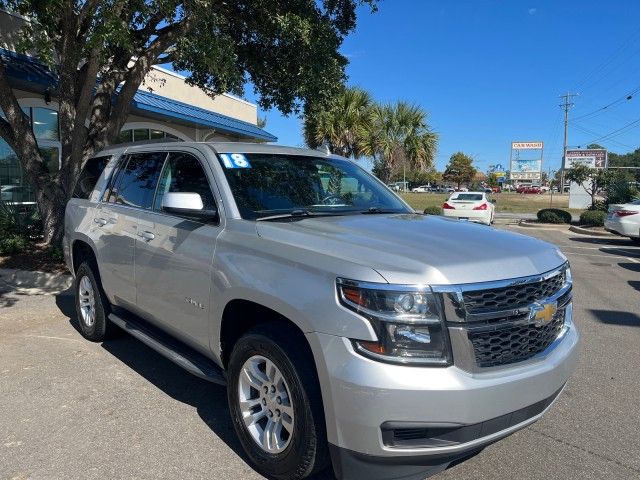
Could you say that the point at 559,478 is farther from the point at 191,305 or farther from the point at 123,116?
the point at 123,116

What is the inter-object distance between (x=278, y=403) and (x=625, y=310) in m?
6.10

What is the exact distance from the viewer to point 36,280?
7.84 metres

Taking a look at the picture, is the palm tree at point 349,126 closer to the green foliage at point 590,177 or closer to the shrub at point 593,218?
the shrub at point 593,218

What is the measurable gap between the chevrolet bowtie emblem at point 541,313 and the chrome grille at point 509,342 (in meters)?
0.03

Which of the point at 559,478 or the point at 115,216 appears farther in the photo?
the point at 115,216

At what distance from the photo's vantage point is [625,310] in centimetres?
716

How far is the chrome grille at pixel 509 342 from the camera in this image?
8.25 feet

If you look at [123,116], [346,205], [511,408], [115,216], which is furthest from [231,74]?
[511,408]

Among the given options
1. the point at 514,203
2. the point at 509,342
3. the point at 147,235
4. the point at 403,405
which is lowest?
the point at 514,203

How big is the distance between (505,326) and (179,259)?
7.02 ft

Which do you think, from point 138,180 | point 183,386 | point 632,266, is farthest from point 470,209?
point 183,386

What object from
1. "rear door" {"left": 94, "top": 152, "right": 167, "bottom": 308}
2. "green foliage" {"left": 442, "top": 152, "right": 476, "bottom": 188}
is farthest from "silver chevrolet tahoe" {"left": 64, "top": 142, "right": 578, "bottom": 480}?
"green foliage" {"left": 442, "top": 152, "right": 476, "bottom": 188}

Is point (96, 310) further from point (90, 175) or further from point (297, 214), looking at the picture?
point (297, 214)

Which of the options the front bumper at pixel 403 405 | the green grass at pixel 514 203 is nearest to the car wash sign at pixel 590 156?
the green grass at pixel 514 203
